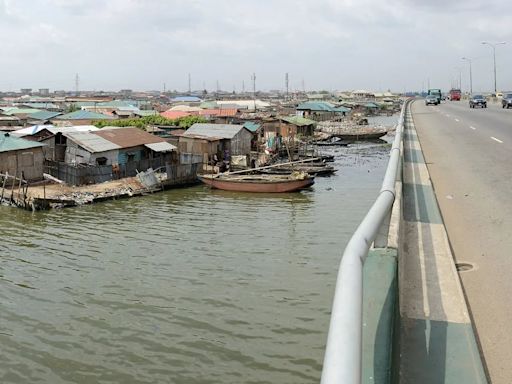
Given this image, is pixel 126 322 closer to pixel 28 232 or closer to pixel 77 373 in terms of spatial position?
pixel 77 373

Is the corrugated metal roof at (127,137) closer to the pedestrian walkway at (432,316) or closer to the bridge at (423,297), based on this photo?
the bridge at (423,297)

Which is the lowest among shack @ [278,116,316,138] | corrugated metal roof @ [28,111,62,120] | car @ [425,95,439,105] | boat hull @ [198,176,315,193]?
boat hull @ [198,176,315,193]

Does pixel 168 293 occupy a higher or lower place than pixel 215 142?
lower

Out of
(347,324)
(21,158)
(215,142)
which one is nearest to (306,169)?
(215,142)

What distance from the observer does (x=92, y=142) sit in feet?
123

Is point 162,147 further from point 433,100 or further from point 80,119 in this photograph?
point 433,100

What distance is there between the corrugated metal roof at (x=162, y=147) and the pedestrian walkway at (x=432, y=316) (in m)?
35.3

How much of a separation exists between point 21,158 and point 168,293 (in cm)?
2277

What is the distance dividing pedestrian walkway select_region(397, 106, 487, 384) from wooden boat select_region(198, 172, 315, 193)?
28.4 meters

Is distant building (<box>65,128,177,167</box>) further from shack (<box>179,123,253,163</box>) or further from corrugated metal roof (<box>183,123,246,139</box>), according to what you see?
corrugated metal roof (<box>183,123,246,139</box>)

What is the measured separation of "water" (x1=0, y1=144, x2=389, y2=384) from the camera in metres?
12.0

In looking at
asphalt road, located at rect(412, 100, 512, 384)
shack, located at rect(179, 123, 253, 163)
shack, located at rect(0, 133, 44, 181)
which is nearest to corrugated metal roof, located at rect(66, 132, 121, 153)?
shack, located at rect(0, 133, 44, 181)

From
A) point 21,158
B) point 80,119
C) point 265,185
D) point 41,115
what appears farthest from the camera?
point 41,115

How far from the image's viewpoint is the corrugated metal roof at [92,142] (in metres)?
36.7
